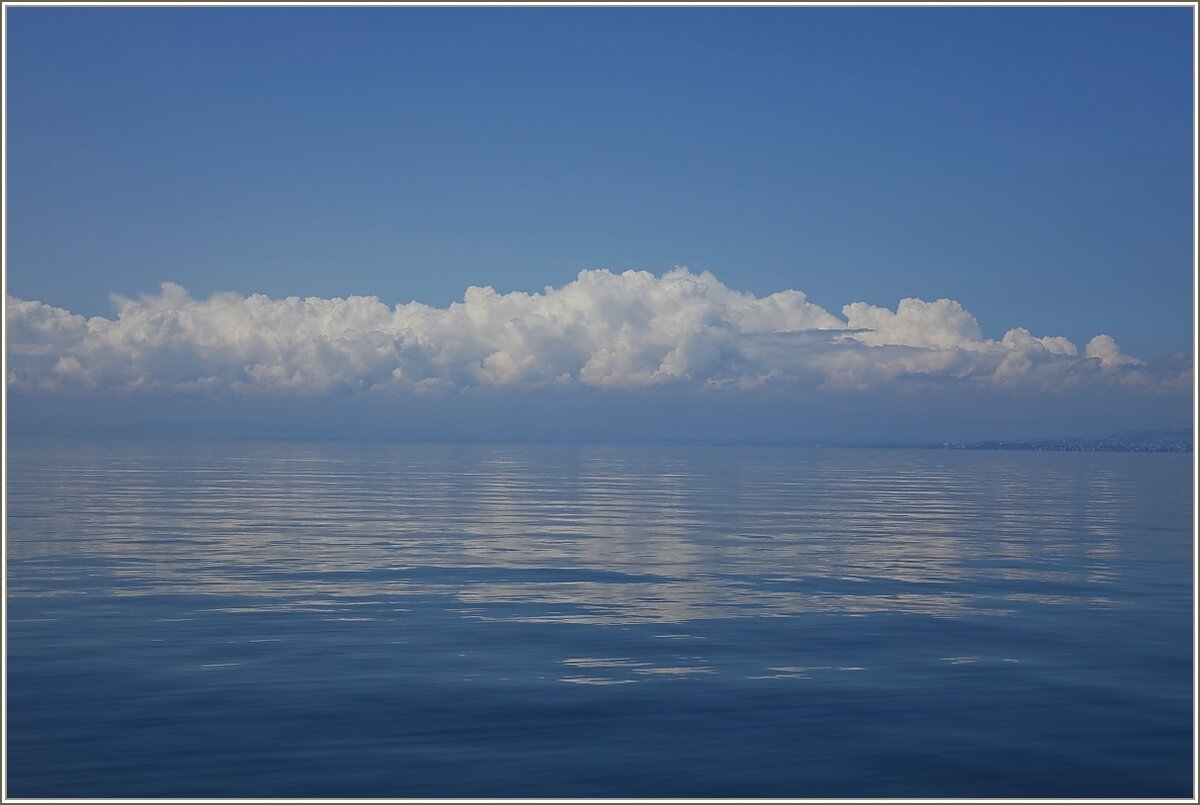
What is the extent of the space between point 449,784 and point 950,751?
657 cm

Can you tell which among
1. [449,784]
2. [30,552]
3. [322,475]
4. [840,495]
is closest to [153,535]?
[30,552]

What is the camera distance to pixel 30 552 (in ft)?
108

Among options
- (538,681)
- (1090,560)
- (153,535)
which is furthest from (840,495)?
(538,681)

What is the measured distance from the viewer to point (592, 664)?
18.9 m

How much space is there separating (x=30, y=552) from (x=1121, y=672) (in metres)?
30.1

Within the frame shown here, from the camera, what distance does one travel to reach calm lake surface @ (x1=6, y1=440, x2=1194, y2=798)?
13.4 m

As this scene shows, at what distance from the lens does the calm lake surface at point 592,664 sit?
44.0 ft

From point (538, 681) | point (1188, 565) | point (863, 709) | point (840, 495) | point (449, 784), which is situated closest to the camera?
point (449, 784)

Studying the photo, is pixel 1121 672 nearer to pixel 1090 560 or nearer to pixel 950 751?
pixel 950 751

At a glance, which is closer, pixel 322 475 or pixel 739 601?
pixel 739 601

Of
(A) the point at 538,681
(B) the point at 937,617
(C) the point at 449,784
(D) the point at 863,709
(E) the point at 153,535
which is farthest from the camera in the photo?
(E) the point at 153,535

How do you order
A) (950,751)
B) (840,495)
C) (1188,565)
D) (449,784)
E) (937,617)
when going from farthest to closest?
(840,495)
(1188,565)
(937,617)
(950,751)
(449,784)

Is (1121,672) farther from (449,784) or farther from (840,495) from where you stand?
(840,495)

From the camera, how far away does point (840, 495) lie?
70750mm
